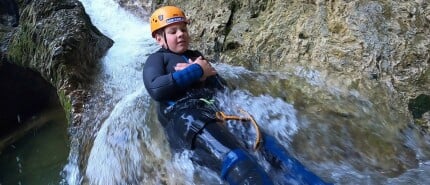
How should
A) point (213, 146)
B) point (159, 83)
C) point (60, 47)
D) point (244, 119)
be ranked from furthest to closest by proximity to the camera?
point (60, 47)
point (244, 119)
point (159, 83)
point (213, 146)

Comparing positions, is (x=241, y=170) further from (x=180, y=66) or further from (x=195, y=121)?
(x=180, y=66)

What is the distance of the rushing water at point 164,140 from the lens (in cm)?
383

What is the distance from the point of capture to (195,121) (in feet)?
11.1

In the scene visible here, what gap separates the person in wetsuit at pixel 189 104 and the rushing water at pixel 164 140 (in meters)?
0.33

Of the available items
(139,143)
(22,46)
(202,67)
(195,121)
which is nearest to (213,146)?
(195,121)

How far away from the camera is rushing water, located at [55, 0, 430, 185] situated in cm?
383

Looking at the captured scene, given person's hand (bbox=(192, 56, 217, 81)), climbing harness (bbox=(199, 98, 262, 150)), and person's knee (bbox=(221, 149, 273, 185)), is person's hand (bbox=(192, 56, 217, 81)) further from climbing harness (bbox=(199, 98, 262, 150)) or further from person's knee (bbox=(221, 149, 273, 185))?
person's knee (bbox=(221, 149, 273, 185))

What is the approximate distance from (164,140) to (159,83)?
1.08 m

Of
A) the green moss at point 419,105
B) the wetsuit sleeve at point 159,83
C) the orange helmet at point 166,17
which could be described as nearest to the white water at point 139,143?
the wetsuit sleeve at point 159,83

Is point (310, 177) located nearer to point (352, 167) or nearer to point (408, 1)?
point (352, 167)

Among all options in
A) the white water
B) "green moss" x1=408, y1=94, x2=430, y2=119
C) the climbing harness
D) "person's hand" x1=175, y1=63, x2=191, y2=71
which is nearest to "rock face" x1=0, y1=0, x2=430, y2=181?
"green moss" x1=408, y1=94, x2=430, y2=119

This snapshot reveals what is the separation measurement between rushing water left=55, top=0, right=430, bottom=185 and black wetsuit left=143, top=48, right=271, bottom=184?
0.34 metres

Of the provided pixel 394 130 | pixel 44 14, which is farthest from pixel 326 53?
pixel 44 14

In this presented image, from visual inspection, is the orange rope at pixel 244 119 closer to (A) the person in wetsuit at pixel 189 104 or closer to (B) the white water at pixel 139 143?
(A) the person in wetsuit at pixel 189 104
